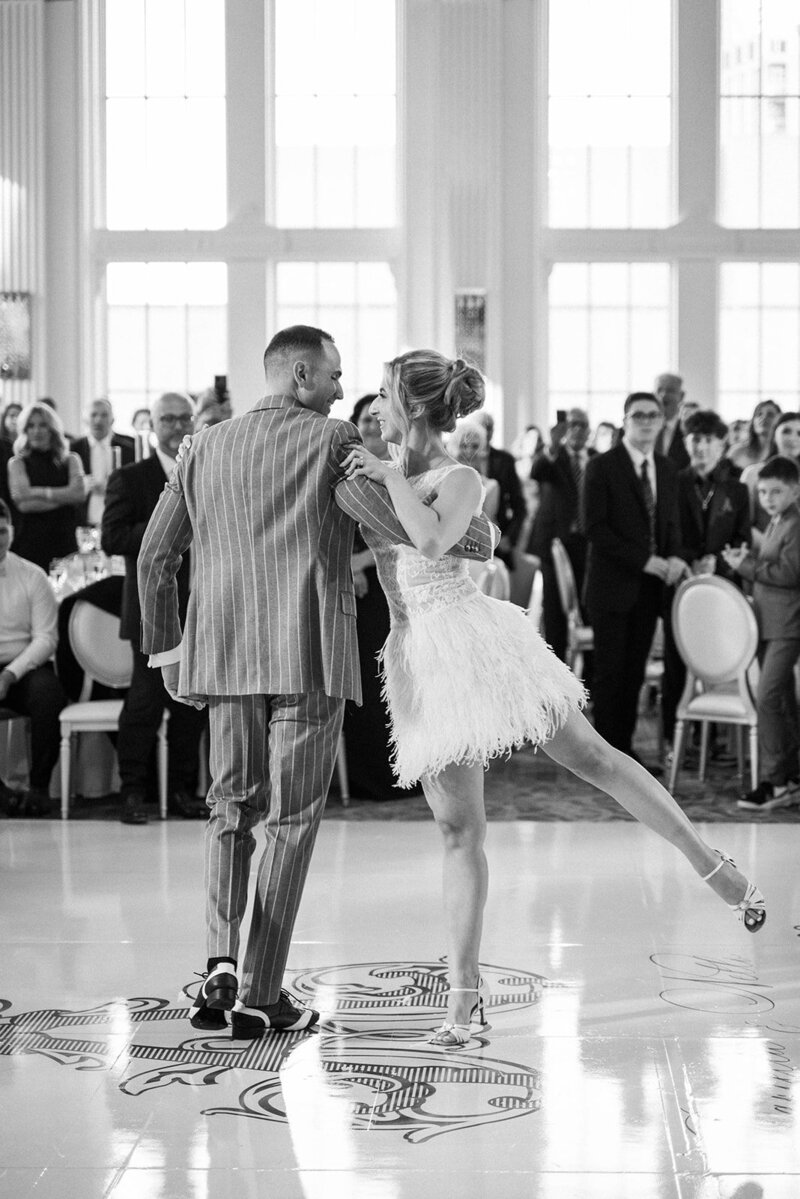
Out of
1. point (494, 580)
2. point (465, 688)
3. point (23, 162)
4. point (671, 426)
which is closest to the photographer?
point (465, 688)

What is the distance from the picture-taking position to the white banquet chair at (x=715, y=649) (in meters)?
6.35

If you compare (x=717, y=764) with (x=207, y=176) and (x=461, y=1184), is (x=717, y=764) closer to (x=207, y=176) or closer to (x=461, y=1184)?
(x=461, y=1184)

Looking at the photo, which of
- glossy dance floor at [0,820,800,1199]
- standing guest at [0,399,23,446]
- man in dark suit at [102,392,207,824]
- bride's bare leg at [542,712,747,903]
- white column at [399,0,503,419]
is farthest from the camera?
white column at [399,0,503,419]

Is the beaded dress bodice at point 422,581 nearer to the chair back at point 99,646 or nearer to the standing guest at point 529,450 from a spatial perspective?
the chair back at point 99,646

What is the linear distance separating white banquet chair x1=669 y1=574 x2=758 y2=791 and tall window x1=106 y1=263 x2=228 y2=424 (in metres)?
9.77

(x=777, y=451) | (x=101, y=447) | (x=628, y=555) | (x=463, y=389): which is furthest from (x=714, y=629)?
(x=101, y=447)

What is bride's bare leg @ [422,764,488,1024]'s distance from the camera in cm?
331

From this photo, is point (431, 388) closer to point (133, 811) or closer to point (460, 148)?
point (133, 811)

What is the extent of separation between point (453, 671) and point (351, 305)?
41.7ft

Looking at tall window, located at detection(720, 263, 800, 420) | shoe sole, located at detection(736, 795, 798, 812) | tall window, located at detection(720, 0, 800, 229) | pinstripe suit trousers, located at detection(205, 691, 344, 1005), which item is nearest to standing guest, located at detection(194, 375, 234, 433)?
pinstripe suit trousers, located at detection(205, 691, 344, 1005)

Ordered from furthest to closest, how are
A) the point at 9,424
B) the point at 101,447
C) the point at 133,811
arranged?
the point at 9,424 < the point at 101,447 < the point at 133,811

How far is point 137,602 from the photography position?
19.3 ft

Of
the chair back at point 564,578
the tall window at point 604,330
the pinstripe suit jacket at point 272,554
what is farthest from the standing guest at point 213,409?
the tall window at point 604,330

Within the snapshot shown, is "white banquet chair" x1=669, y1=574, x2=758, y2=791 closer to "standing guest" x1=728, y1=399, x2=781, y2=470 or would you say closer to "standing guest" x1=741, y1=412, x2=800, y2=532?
"standing guest" x1=741, y1=412, x2=800, y2=532
